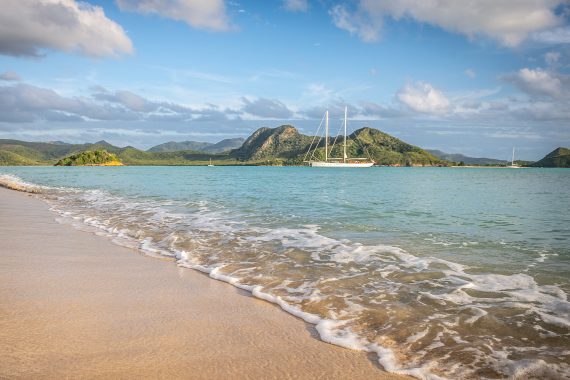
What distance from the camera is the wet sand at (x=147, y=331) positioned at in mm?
3576

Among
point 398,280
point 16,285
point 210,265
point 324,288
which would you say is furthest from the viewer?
point 210,265

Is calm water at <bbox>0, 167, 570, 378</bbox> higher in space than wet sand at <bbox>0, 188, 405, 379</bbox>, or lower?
lower

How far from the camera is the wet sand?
3.58m

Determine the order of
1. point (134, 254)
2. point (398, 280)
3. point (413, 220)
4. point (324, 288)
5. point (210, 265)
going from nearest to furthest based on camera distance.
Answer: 1. point (324, 288)
2. point (398, 280)
3. point (210, 265)
4. point (134, 254)
5. point (413, 220)

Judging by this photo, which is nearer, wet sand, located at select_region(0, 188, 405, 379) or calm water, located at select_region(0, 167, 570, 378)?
wet sand, located at select_region(0, 188, 405, 379)

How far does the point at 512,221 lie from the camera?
15.8 metres

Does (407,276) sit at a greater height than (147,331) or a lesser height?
lesser

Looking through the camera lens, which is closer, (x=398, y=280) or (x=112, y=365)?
(x=112, y=365)

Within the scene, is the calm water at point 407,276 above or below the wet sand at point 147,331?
below

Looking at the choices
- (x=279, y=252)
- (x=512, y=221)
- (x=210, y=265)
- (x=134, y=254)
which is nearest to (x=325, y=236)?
(x=279, y=252)

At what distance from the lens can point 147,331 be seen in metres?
4.41

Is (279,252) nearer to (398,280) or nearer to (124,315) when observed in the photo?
(398,280)

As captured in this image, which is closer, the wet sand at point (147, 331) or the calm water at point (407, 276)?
the wet sand at point (147, 331)

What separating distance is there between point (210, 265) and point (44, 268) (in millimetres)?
3164
